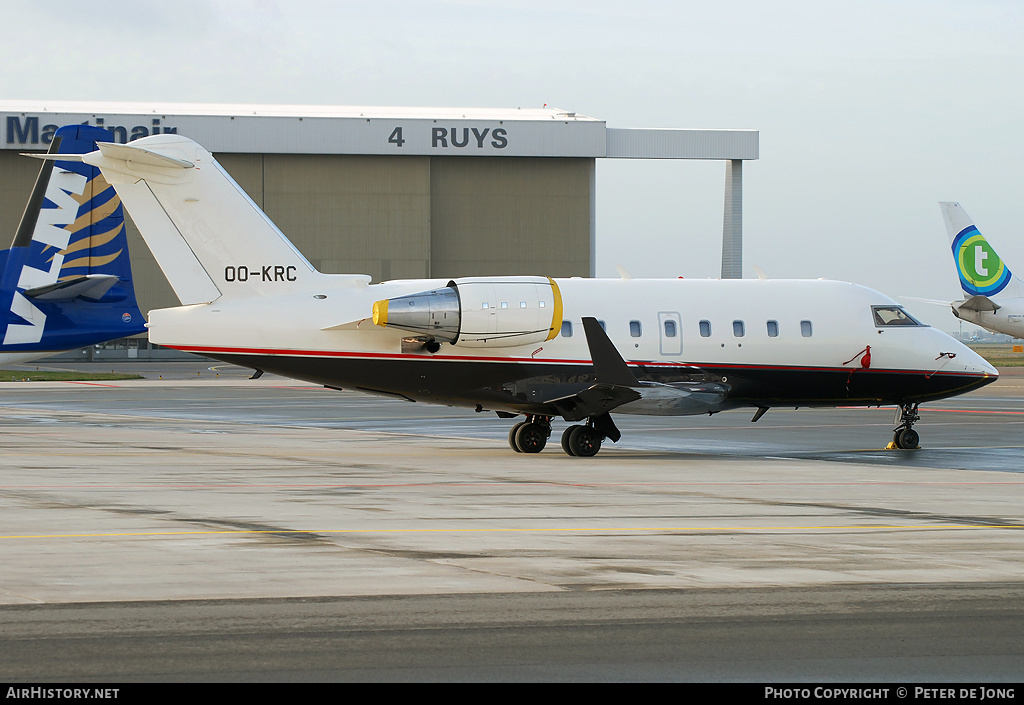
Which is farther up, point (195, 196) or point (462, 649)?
point (195, 196)

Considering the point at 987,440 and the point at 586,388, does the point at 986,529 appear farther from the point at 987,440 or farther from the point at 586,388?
the point at 987,440

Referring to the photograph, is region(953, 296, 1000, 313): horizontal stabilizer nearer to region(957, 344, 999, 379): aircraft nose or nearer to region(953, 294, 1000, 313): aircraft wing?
region(953, 294, 1000, 313): aircraft wing

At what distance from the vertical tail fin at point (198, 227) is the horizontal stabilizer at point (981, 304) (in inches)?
1603

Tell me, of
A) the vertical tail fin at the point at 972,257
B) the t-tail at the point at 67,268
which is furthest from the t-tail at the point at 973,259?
the t-tail at the point at 67,268

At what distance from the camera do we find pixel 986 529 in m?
13.8

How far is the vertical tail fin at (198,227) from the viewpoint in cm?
2219

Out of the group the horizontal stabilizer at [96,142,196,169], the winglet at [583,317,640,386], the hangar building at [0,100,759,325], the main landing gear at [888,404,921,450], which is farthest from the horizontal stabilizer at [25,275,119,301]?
the hangar building at [0,100,759,325]

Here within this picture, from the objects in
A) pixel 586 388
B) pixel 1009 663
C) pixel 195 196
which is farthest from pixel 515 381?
Result: pixel 1009 663

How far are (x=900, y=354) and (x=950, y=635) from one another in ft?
59.5

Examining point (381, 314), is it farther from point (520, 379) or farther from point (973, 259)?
point (973, 259)

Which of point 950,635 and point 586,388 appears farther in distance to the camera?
point 586,388

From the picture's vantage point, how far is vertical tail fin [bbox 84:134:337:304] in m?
22.2

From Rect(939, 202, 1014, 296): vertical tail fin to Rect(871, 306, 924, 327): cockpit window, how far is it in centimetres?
3149

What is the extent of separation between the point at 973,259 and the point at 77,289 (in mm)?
41440
